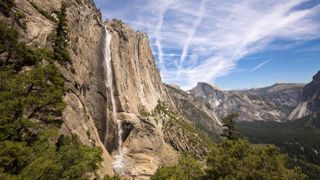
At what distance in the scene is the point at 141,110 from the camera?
91.6 meters

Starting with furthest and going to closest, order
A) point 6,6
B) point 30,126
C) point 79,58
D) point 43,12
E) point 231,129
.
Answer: point 231,129, point 79,58, point 43,12, point 6,6, point 30,126

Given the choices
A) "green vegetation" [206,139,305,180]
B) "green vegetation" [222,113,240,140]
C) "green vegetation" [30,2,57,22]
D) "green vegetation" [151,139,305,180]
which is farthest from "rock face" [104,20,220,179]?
"green vegetation" [206,139,305,180]

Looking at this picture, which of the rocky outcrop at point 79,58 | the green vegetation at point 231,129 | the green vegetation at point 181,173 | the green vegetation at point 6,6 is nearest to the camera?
the green vegetation at point 6,6

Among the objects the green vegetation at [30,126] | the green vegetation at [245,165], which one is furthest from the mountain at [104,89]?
the green vegetation at [245,165]

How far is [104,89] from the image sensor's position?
76.4 metres

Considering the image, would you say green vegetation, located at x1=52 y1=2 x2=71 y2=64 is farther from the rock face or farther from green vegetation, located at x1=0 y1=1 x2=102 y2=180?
the rock face

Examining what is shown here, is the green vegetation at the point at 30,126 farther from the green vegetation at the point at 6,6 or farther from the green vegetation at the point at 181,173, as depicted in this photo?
the green vegetation at the point at 181,173

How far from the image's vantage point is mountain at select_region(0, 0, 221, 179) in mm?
51000

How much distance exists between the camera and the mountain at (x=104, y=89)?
51.0m

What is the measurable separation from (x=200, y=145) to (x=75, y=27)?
80359 millimetres

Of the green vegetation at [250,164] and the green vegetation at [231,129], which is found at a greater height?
the green vegetation at [231,129]

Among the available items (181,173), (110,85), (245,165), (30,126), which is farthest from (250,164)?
(110,85)

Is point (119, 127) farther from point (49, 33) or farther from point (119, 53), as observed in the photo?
point (49, 33)

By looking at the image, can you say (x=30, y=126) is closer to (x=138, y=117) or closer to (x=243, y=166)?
(x=243, y=166)
